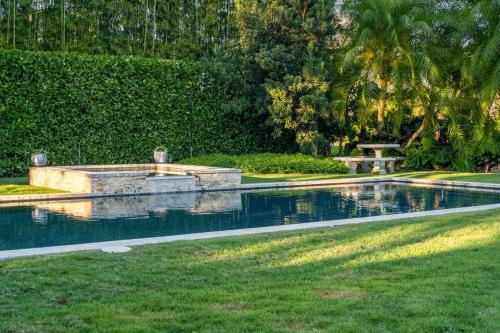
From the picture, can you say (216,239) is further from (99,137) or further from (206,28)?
(206,28)

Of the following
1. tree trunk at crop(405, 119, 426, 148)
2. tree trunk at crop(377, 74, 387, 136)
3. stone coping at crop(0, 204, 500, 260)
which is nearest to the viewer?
stone coping at crop(0, 204, 500, 260)

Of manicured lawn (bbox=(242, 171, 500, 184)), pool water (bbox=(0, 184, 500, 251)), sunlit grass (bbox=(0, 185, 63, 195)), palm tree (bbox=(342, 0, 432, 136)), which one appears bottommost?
pool water (bbox=(0, 184, 500, 251))

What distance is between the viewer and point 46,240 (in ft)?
28.1

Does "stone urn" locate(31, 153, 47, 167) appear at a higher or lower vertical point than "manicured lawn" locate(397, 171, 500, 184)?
higher

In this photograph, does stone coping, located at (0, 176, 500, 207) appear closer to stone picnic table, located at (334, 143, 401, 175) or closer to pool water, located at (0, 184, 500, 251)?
pool water, located at (0, 184, 500, 251)

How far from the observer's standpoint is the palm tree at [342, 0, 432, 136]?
1998 cm

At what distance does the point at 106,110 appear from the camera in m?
19.4

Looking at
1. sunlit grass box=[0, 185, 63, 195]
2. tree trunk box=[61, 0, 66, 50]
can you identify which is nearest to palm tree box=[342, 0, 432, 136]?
tree trunk box=[61, 0, 66, 50]

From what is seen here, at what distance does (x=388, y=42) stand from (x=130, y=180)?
10.4m

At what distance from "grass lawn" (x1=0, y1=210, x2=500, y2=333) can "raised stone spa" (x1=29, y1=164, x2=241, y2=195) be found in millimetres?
6883

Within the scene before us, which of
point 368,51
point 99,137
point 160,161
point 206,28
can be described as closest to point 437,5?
point 368,51

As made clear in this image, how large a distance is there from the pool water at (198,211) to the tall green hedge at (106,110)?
18.1ft

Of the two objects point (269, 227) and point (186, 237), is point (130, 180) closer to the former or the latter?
point (269, 227)

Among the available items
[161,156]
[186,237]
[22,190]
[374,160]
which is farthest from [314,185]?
[186,237]
